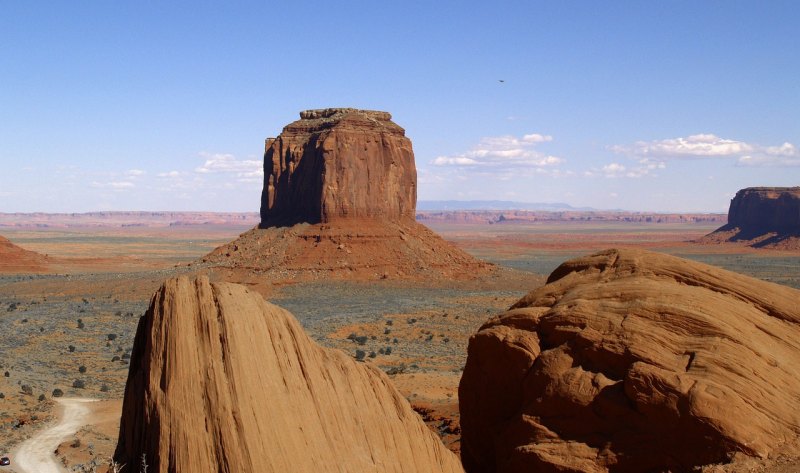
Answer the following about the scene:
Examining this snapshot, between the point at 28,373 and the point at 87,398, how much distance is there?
20.3 ft

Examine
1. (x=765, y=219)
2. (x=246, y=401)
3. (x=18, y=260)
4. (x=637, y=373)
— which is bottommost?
(x=18, y=260)

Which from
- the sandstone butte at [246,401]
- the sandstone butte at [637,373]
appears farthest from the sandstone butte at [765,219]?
the sandstone butte at [246,401]

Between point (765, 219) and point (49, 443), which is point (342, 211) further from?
point (765, 219)

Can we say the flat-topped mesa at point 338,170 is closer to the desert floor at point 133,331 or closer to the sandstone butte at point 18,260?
the desert floor at point 133,331

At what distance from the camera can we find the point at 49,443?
1998 centimetres

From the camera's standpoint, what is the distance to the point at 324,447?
11266mm

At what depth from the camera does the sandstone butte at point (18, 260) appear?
8997 centimetres

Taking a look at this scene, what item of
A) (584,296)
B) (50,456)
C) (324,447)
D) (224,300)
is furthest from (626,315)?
(50,456)

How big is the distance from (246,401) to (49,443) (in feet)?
39.7

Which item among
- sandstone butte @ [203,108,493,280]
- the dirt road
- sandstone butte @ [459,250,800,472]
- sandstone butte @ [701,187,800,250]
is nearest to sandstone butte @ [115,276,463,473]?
sandstone butte @ [459,250,800,472]

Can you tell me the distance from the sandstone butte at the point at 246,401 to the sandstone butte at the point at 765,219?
13876 centimetres

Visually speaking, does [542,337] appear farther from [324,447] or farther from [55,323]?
[55,323]

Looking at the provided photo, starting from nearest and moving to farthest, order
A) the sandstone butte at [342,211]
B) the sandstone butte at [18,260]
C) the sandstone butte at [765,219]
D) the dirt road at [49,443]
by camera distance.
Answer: the dirt road at [49,443], the sandstone butte at [342,211], the sandstone butte at [18,260], the sandstone butte at [765,219]

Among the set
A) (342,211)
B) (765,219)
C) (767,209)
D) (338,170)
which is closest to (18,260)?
(342,211)
